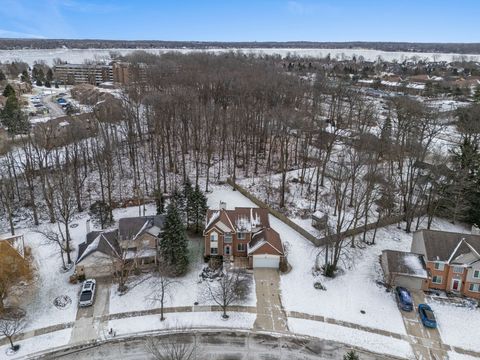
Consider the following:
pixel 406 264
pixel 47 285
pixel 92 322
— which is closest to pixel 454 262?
pixel 406 264

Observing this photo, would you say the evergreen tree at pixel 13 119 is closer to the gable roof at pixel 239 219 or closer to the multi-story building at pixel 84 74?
the gable roof at pixel 239 219

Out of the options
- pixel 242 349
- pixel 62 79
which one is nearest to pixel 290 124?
pixel 242 349

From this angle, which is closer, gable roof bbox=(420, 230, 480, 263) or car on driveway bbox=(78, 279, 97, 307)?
car on driveway bbox=(78, 279, 97, 307)

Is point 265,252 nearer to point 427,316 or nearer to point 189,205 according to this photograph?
point 189,205

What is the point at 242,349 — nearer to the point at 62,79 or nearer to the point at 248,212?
the point at 248,212

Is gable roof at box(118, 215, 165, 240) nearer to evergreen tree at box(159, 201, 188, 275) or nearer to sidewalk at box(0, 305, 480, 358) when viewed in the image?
evergreen tree at box(159, 201, 188, 275)

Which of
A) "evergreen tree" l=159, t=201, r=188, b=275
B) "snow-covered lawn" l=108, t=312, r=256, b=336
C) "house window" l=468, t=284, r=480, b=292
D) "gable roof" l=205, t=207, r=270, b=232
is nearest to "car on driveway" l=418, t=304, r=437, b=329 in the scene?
"house window" l=468, t=284, r=480, b=292
